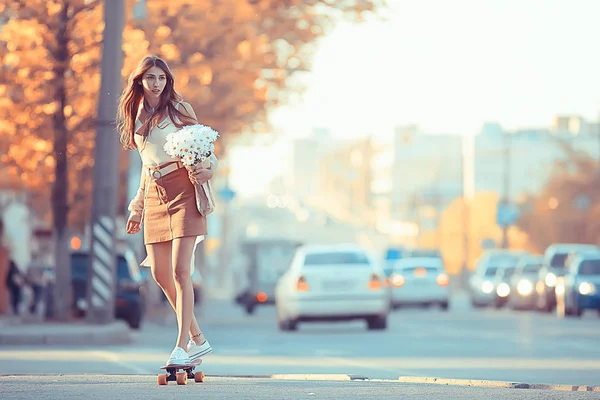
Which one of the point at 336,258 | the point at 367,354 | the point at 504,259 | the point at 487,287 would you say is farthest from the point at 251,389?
the point at 504,259

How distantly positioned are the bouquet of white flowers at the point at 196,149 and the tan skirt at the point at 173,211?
0.22 feet

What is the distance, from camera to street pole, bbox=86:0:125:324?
77.0ft

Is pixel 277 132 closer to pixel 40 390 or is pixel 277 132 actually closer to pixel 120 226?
pixel 120 226

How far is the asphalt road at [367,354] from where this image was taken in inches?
572

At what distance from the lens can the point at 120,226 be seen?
4031 centimetres

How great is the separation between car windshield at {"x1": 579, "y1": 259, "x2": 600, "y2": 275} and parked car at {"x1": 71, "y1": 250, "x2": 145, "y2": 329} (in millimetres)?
13149

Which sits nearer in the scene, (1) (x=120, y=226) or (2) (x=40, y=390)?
(2) (x=40, y=390)

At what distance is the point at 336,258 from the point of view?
28094 mm

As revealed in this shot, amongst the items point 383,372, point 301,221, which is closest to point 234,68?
point 383,372

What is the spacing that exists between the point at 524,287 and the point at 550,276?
2678mm

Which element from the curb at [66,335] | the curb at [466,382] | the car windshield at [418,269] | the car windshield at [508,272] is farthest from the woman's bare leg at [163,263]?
the car windshield at [508,272]

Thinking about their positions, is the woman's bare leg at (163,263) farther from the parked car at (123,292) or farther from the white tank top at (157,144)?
the parked car at (123,292)

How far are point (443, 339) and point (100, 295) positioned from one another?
5034 mm

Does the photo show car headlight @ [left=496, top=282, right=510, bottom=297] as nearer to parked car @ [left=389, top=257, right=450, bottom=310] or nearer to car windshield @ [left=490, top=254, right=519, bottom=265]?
parked car @ [left=389, top=257, right=450, bottom=310]
